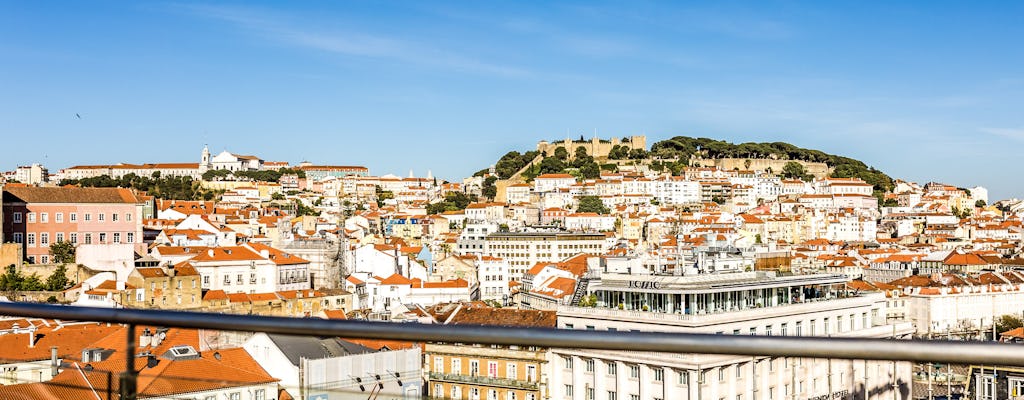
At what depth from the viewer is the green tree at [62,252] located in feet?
86.5

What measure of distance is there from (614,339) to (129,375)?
3.41ft

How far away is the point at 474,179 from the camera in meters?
93.2

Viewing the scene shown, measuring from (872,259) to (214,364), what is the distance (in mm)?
47953

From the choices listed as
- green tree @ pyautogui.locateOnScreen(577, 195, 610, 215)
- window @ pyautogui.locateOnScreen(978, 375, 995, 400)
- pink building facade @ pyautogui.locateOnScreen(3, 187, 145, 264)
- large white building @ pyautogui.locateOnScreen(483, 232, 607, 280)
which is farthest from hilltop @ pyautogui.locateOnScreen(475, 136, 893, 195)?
window @ pyautogui.locateOnScreen(978, 375, 995, 400)

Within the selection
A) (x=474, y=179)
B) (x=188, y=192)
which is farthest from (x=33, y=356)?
(x=474, y=179)

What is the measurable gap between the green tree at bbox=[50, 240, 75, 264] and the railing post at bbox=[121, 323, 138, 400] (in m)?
26.2

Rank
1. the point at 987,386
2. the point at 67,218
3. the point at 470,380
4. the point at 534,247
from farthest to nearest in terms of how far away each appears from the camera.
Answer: the point at 534,247
the point at 67,218
the point at 987,386
the point at 470,380

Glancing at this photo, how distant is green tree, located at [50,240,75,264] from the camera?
26.4 m

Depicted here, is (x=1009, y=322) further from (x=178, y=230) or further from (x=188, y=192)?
(x=188, y=192)

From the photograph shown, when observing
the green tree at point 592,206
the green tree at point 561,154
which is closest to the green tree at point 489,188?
the green tree at point 561,154

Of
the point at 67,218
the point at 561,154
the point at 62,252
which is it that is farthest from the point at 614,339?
the point at 561,154

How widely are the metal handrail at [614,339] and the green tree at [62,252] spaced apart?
1045 inches

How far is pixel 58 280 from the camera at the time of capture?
24859 millimetres

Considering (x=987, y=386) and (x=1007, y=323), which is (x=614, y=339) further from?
(x=1007, y=323)
